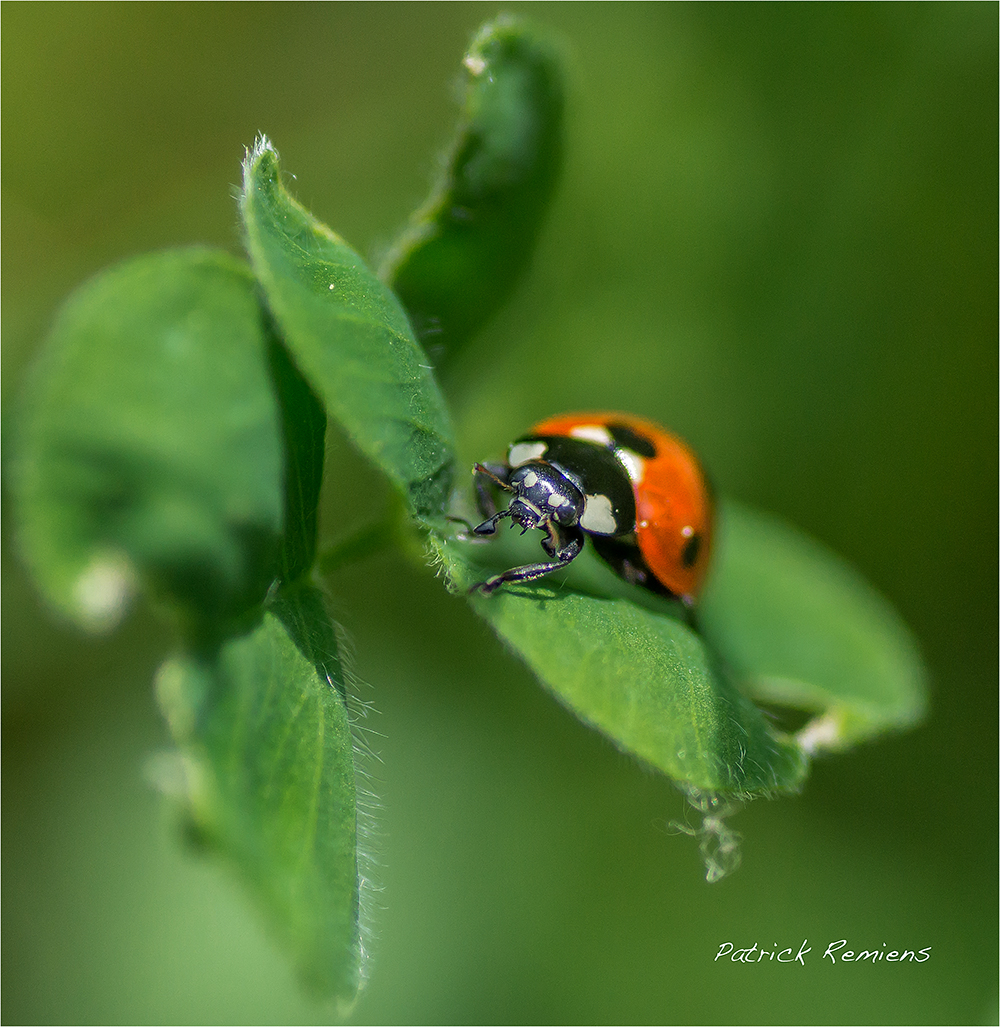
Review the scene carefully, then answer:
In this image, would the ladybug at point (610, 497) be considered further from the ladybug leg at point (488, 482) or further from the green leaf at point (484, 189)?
the green leaf at point (484, 189)

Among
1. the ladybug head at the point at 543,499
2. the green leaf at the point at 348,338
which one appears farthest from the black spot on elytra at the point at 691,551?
the green leaf at the point at 348,338

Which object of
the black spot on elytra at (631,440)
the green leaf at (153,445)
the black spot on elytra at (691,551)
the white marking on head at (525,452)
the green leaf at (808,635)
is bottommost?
the green leaf at (808,635)

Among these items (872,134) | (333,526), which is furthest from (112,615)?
(872,134)

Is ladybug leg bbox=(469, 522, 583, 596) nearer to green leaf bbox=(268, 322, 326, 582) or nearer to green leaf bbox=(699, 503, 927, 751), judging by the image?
green leaf bbox=(268, 322, 326, 582)

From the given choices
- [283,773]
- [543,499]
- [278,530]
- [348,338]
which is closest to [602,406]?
[543,499]

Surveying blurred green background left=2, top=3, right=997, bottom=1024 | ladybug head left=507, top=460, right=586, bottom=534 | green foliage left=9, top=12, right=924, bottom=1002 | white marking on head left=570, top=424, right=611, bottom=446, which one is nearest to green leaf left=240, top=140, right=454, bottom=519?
green foliage left=9, top=12, right=924, bottom=1002

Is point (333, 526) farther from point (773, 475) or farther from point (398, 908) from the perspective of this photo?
point (773, 475)

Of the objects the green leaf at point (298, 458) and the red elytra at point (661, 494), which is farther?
the red elytra at point (661, 494)
